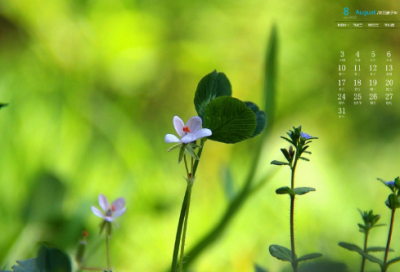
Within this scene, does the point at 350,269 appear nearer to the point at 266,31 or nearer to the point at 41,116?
the point at 41,116

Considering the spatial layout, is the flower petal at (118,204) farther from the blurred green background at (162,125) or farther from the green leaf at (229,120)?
the blurred green background at (162,125)

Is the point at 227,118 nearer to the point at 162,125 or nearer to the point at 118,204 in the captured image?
the point at 118,204

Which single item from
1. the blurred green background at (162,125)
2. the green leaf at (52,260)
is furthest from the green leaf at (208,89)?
the blurred green background at (162,125)

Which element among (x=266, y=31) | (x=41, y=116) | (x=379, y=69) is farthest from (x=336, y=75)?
(x=41, y=116)

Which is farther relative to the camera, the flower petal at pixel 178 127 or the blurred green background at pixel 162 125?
the blurred green background at pixel 162 125
